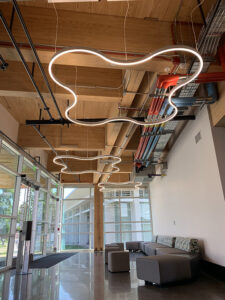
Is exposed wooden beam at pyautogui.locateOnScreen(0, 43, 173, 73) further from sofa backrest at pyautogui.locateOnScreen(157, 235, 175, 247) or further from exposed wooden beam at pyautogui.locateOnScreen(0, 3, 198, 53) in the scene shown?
sofa backrest at pyautogui.locateOnScreen(157, 235, 175, 247)

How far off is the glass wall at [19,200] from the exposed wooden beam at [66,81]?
2.49m

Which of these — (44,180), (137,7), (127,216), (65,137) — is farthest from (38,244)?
(137,7)

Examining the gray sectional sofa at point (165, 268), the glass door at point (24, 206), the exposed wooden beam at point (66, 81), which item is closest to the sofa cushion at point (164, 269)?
the gray sectional sofa at point (165, 268)

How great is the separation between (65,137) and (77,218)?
818 centimetres

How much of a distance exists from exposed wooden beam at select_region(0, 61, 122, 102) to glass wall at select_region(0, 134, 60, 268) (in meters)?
2.49

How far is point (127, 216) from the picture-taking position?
1546 cm

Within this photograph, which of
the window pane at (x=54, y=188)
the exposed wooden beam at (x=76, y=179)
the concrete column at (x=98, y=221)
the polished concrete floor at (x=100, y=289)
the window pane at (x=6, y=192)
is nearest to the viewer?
the polished concrete floor at (x=100, y=289)

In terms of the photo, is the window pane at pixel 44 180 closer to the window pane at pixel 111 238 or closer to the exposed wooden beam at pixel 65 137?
the exposed wooden beam at pixel 65 137

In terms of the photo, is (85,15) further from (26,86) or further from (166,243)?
(166,243)

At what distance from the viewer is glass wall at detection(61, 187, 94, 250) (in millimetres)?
14938

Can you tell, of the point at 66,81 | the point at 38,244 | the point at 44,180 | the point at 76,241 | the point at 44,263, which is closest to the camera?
the point at 66,81

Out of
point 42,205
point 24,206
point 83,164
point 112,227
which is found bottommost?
point 112,227

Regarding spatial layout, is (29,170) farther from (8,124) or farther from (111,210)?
(111,210)

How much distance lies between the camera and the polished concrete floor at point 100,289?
3.94 m
